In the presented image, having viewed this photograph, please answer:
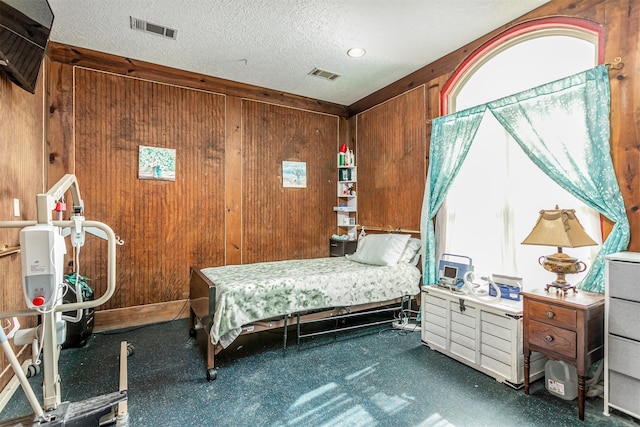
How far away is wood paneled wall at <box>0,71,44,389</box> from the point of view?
2102 millimetres

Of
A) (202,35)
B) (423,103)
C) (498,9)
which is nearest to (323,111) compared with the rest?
(423,103)

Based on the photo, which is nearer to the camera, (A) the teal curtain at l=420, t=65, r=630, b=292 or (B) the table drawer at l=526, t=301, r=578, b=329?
(B) the table drawer at l=526, t=301, r=578, b=329

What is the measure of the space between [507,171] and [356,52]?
190 cm

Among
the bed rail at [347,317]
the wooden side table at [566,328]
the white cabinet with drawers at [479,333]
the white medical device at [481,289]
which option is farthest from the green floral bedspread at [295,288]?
the wooden side table at [566,328]

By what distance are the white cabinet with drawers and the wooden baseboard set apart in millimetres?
2757

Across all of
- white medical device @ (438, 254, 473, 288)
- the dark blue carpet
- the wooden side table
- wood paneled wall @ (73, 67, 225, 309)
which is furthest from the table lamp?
wood paneled wall @ (73, 67, 225, 309)

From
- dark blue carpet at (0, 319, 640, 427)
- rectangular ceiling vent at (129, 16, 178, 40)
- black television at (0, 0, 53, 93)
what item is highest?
rectangular ceiling vent at (129, 16, 178, 40)

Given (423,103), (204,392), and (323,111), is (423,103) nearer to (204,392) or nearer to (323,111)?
(323,111)

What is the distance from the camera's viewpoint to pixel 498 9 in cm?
258

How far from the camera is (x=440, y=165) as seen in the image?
332 centimetres

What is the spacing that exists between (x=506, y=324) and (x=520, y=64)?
220 cm

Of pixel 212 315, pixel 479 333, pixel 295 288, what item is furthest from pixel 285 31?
pixel 479 333

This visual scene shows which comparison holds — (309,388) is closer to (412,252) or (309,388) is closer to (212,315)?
(212,315)

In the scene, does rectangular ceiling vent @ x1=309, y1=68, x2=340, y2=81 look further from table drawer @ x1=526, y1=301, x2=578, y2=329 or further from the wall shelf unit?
table drawer @ x1=526, y1=301, x2=578, y2=329
